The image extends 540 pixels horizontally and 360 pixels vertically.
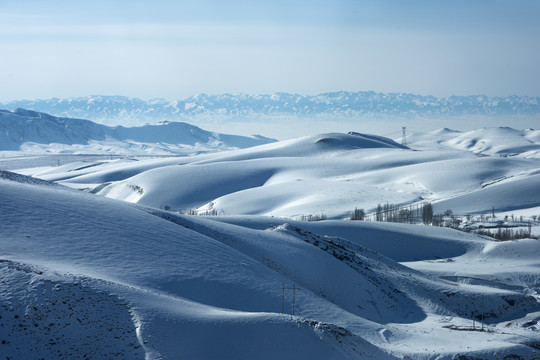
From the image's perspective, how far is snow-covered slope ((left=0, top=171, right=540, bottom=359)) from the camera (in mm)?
21312

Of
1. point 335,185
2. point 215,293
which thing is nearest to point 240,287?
point 215,293

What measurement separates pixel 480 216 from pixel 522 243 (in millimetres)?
38665

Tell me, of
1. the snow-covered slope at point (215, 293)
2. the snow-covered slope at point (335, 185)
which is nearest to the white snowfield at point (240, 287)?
the snow-covered slope at point (215, 293)

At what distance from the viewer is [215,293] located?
29484mm

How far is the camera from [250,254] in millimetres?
39844

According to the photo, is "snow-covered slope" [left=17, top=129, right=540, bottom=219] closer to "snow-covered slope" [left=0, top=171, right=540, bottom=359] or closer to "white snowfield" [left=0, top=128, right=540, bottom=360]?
"white snowfield" [left=0, top=128, right=540, bottom=360]

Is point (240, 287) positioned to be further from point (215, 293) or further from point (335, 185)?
point (335, 185)

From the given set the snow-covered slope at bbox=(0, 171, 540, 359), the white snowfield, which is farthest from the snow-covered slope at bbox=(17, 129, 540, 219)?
the snow-covered slope at bbox=(0, 171, 540, 359)

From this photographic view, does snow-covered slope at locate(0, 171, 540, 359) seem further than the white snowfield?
No

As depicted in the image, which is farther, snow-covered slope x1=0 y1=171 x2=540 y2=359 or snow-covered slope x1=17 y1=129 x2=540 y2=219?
snow-covered slope x1=17 y1=129 x2=540 y2=219

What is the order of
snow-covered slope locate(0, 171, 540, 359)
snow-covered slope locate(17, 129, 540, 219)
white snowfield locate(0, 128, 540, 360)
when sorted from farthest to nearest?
1. snow-covered slope locate(17, 129, 540, 219)
2. white snowfield locate(0, 128, 540, 360)
3. snow-covered slope locate(0, 171, 540, 359)

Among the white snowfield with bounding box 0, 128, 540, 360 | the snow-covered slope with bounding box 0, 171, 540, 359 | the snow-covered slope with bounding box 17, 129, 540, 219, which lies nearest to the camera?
the snow-covered slope with bounding box 0, 171, 540, 359

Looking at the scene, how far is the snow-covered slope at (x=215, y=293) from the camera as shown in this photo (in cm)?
2131

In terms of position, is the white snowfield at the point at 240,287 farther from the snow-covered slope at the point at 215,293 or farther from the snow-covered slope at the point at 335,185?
the snow-covered slope at the point at 335,185
